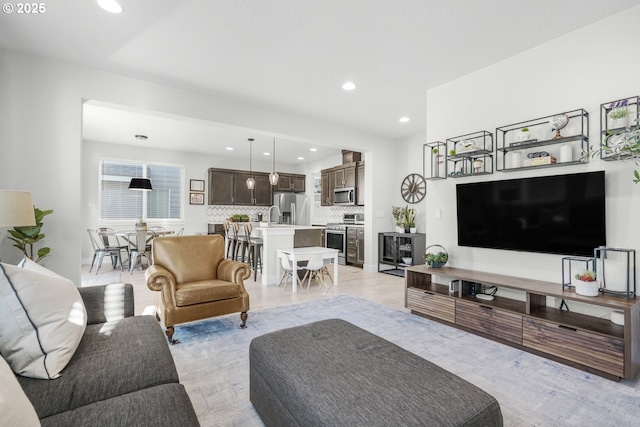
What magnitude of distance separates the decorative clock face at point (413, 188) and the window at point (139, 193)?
555 cm

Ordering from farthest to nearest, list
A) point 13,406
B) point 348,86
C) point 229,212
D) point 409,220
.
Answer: point 229,212 → point 409,220 → point 348,86 → point 13,406

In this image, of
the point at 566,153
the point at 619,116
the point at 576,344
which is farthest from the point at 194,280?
the point at 619,116

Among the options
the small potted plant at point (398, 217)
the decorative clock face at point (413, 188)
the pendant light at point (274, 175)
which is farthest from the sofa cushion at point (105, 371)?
the decorative clock face at point (413, 188)

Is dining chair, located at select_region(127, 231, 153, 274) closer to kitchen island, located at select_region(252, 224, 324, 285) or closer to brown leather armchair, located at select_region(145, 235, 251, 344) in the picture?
kitchen island, located at select_region(252, 224, 324, 285)

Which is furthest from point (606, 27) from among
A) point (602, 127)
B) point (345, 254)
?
point (345, 254)

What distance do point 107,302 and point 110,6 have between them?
2306mm

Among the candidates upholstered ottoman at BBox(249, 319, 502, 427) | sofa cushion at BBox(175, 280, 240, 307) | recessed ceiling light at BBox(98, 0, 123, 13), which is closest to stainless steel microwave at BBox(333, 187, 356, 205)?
sofa cushion at BBox(175, 280, 240, 307)

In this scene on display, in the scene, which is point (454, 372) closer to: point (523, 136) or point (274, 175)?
point (523, 136)

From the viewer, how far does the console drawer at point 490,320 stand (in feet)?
8.71

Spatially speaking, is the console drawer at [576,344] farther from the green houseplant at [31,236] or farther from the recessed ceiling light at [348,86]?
the green houseplant at [31,236]

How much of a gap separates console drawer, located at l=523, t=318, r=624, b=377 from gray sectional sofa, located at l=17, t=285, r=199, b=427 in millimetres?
2672

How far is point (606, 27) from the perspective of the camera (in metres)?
2.58

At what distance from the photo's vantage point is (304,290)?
464cm

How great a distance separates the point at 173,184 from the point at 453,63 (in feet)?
22.6
